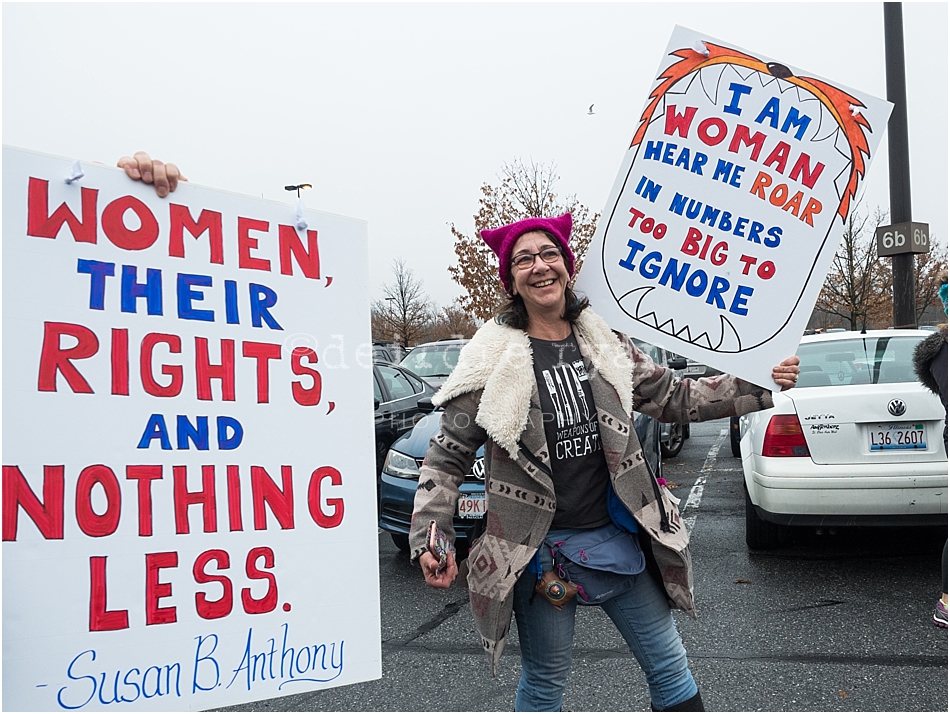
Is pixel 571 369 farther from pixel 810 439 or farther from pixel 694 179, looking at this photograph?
pixel 810 439

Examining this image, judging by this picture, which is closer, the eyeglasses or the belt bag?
the belt bag

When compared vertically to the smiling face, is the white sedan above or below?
below

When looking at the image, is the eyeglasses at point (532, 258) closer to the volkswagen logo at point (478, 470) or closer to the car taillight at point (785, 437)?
the volkswagen logo at point (478, 470)

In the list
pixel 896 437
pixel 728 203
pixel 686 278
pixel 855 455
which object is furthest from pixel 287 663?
pixel 896 437

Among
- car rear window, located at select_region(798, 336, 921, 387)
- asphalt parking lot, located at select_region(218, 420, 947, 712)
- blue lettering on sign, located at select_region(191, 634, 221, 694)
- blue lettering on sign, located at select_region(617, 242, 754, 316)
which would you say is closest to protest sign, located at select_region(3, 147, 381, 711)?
blue lettering on sign, located at select_region(191, 634, 221, 694)

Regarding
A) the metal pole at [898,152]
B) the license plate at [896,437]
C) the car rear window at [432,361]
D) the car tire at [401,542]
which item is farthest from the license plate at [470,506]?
the metal pole at [898,152]

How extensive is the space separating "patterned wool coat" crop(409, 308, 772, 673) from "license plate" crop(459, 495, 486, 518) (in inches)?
96.1

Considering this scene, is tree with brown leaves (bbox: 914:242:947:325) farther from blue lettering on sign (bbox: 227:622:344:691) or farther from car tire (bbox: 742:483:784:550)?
blue lettering on sign (bbox: 227:622:344:691)

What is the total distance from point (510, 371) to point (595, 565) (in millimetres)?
603

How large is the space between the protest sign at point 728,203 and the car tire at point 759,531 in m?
2.89

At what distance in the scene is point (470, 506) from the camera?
468cm

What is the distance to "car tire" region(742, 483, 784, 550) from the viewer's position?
4988 millimetres

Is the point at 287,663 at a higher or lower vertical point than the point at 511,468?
lower

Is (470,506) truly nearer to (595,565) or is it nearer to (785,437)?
(785,437)
